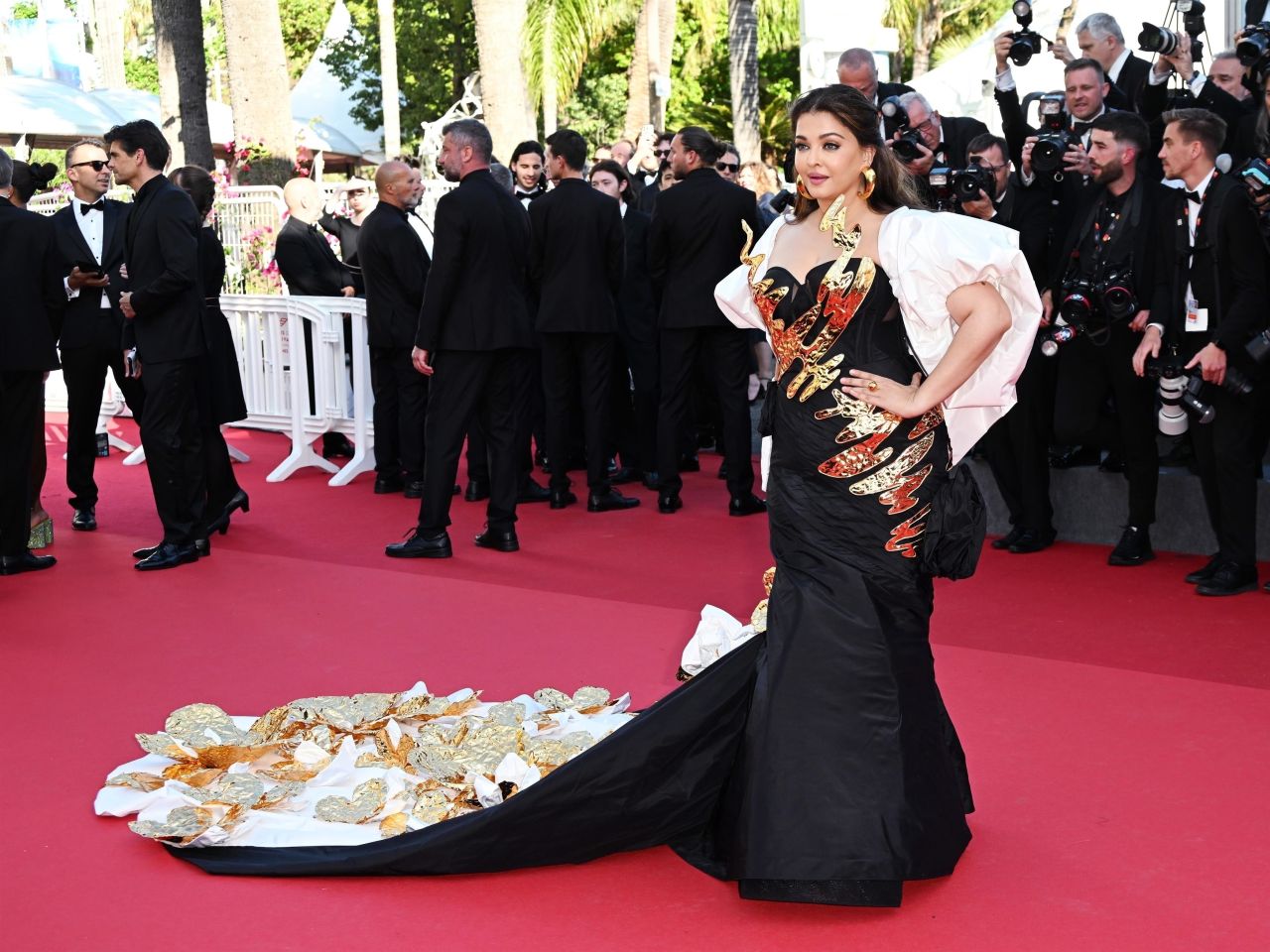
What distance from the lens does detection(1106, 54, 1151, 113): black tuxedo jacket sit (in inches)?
291

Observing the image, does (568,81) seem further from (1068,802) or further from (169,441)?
(1068,802)

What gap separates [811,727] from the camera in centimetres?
328

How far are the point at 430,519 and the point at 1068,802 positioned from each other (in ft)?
12.5

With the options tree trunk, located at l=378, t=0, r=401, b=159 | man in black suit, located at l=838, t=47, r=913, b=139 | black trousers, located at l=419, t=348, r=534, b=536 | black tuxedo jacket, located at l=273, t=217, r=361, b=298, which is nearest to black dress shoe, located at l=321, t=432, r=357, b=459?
black tuxedo jacket, located at l=273, t=217, r=361, b=298

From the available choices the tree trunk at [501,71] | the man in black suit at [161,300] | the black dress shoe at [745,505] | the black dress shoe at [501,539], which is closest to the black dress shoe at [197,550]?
the man in black suit at [161,300]

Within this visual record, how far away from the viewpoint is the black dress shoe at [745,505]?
7867 millimetres

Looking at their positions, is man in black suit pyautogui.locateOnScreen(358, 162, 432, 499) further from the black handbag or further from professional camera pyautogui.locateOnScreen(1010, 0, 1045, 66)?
the black handbag

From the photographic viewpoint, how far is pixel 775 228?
361cm

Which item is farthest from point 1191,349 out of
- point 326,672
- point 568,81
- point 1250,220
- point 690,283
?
point 568,81

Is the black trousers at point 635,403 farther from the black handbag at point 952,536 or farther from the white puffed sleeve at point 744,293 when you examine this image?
the black handbag at point 952,536

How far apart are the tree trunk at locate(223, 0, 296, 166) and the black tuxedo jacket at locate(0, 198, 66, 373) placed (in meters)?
8.22

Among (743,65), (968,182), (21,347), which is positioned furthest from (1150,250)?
(743,65)

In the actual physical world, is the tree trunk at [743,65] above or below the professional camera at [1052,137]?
above

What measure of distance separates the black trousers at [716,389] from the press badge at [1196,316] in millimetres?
2347
